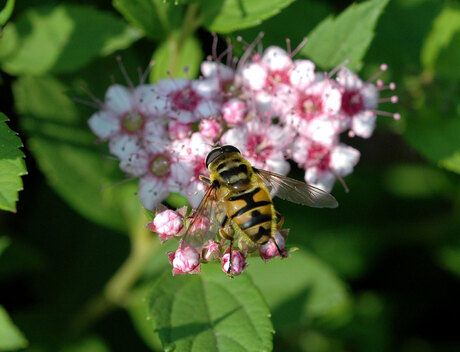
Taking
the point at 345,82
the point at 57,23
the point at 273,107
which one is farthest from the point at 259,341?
the point at 57,23

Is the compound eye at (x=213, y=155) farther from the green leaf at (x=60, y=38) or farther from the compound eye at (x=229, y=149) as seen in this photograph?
the green leaf at (x=60, y=38)

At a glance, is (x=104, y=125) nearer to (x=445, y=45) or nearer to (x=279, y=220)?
(x=279, y=220)

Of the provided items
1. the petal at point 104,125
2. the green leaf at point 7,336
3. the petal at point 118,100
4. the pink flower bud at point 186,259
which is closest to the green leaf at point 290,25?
the petal at point 118,100

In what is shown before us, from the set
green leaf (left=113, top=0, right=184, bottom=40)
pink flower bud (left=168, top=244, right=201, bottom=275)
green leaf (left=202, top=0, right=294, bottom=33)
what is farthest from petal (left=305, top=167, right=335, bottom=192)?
green leaf (left=113, top=0, right=184, bottom=40)

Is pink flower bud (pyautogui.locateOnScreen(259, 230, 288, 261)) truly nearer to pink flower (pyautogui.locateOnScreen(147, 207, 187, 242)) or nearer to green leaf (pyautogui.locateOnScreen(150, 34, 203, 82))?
pink flower (pyautogui.locateOnScreen(147, 207, 187, 242))

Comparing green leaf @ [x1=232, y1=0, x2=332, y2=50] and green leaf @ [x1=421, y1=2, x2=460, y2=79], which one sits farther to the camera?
green leaf @ [x1=421, y1=2, x2=460, y2=79]

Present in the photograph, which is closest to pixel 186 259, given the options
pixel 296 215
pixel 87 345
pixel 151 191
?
pixel 151 191
